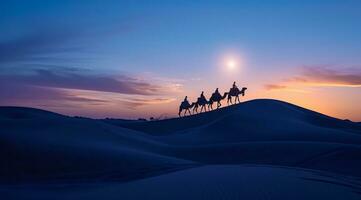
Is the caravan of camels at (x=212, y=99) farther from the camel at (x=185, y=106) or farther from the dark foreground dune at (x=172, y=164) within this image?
the dark foreground dune at (x=172, y=164)

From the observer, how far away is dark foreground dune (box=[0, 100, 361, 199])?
6668 mm

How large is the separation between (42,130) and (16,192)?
7073 mm

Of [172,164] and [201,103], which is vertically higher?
[201,103]

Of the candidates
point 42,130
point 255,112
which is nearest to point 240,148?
Answer: point 42,130

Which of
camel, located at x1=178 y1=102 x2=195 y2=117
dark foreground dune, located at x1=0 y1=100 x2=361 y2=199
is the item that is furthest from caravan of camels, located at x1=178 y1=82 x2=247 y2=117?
dark foreground dune, located at x1=0 y1=100 x2=361 y2=199

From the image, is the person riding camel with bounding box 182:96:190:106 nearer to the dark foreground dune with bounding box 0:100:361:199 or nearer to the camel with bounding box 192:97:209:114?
the camel with bounding box 192:97:209:114

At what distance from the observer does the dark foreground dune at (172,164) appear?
6.67 metres

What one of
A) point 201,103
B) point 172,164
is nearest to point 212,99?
point 201,103

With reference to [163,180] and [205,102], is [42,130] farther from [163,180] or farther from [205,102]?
[205,102]

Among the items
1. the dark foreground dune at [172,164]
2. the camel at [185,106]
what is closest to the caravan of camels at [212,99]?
the camel at [185,106]

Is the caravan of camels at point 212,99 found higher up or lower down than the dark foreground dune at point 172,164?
higher up

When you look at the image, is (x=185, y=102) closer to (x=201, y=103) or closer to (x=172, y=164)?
(x=201, y=103)

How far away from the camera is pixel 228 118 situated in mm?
25672

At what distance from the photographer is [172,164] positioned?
11461 mm
